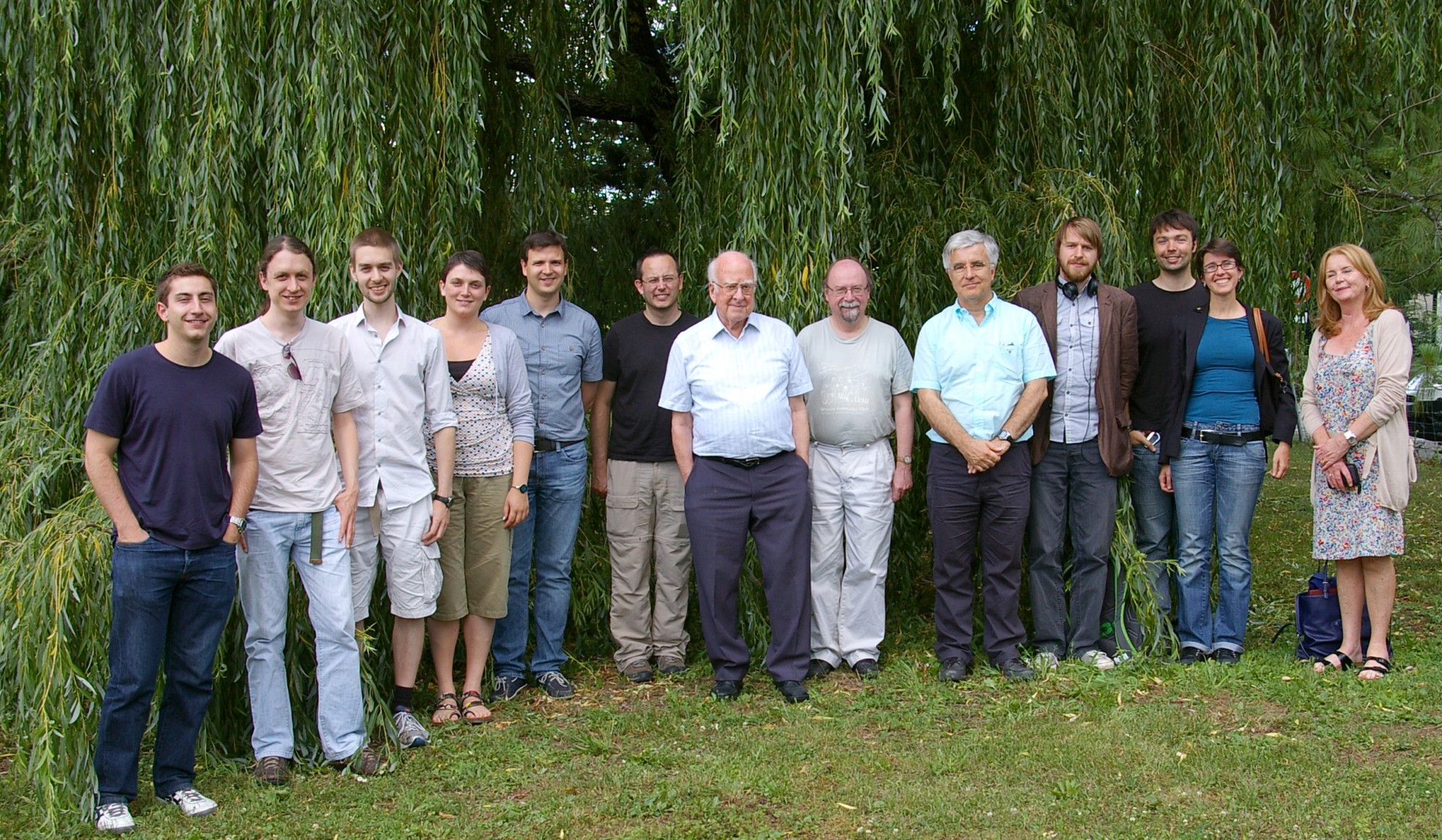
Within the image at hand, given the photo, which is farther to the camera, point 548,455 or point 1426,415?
point 1426,415

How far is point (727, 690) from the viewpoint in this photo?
16.1ft

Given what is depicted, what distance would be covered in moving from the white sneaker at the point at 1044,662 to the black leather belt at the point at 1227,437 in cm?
109

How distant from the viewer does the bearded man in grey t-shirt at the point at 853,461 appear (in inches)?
200

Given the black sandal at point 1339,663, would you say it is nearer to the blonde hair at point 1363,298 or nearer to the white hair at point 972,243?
the blonde hair at point 1363,298

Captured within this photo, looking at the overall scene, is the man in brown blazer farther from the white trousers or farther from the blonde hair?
the blonde hair

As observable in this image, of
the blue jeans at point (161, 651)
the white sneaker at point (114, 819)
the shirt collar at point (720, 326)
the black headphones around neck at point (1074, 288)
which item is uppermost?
the black headphones around neck at point (1074, 288)

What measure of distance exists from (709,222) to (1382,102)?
3.77m

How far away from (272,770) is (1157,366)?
12.3 ft

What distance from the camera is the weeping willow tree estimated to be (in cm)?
476

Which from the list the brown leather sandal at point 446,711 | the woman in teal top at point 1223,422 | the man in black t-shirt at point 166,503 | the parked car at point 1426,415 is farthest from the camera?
the parked car at point 1426,415

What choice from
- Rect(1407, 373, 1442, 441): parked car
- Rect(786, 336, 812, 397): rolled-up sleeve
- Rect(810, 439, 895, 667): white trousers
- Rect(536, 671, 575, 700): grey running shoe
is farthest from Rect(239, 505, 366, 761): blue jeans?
Rect(1407, 373, 1442, 441): parked car

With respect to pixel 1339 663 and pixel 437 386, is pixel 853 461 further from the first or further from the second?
pixel 1339 663

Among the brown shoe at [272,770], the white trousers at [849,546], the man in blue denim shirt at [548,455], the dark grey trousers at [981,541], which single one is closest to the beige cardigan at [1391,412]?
the dark grey trousers at [981,541]

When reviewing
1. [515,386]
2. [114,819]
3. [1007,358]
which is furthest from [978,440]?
[114,819]
